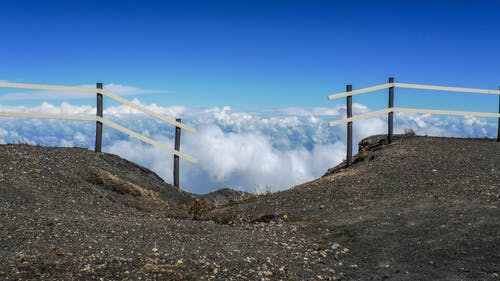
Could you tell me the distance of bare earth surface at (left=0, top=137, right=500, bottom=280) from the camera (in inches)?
352

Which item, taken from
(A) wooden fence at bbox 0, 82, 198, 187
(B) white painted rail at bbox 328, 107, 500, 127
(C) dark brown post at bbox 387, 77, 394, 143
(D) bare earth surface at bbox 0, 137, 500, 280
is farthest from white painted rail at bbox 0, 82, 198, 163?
(C) dark brown post at bbox 387, 77, 394, 143

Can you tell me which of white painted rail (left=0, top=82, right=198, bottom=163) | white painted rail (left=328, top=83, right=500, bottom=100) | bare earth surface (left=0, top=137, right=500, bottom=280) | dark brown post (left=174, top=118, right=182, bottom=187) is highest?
white painted rail (left=328, top=83, right=500, bottom=100)

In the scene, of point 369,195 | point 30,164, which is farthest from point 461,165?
point 30,164

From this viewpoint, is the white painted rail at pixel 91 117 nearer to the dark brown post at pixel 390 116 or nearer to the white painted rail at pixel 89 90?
the white painted rail at pixel 89 90

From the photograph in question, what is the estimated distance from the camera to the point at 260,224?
1288 cm

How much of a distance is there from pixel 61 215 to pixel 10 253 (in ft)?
9.97

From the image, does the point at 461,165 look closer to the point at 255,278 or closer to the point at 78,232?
the point at 255,278

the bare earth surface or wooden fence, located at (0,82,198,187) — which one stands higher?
wooden fence, located at (0,82,198,187)

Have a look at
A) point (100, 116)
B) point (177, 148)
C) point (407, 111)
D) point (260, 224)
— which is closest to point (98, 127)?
point (100, 116)

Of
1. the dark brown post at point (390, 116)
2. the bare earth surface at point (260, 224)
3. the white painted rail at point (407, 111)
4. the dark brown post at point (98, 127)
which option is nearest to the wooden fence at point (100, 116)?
the dark brown post at point (98, 127)

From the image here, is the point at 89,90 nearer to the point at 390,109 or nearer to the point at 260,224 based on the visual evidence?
the point at 260,224

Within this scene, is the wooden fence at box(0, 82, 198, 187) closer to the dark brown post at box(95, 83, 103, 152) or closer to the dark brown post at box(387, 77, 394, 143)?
the dark brown post at box(95, 83, 103, 152)

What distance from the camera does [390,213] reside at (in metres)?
12.3

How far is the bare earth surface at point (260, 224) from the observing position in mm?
8945
